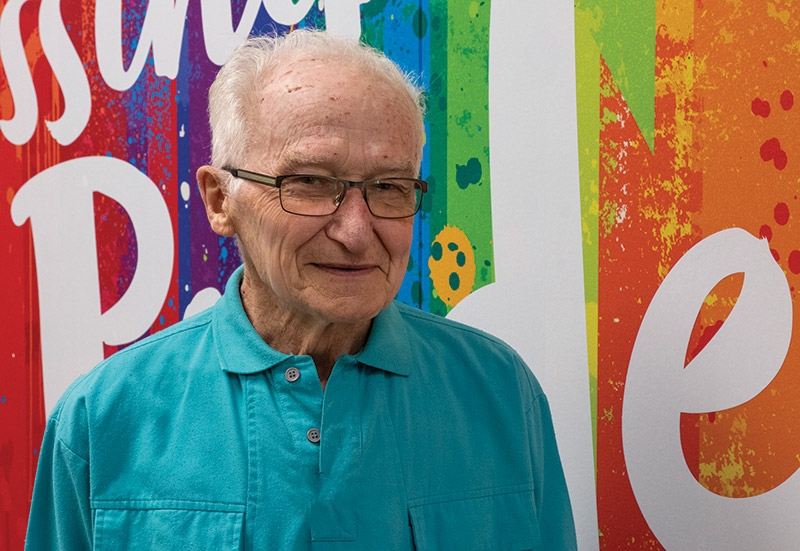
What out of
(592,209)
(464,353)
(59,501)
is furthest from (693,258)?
(59,501)

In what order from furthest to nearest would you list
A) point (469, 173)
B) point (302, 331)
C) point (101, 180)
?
point (101, 180)
point (469, 173)
point (302, 331)

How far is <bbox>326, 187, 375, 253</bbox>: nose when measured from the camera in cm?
115

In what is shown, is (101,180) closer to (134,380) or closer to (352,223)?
(134,380)

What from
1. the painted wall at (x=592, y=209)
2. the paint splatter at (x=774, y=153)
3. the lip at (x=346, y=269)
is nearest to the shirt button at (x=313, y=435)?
the lip at (x=346, y=269)

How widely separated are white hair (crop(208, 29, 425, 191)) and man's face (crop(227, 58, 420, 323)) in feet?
0.06

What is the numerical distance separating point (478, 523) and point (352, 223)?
17.9 inches

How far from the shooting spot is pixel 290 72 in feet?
3.90

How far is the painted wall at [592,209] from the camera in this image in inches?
52.9

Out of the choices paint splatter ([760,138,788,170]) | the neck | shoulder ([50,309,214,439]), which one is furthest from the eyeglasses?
paint splatter ([760,138,788,170])

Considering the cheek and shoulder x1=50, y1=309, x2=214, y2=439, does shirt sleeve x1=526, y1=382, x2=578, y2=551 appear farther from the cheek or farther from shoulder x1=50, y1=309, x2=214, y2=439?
shoulder x1=50, y1=309, x2=214, y2=439

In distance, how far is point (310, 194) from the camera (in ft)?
3.83

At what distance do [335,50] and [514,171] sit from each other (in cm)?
46

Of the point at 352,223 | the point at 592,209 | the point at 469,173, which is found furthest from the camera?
the point at 469,173

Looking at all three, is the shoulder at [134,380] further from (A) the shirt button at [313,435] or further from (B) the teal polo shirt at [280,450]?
(A) the shirt button at [313,435]
